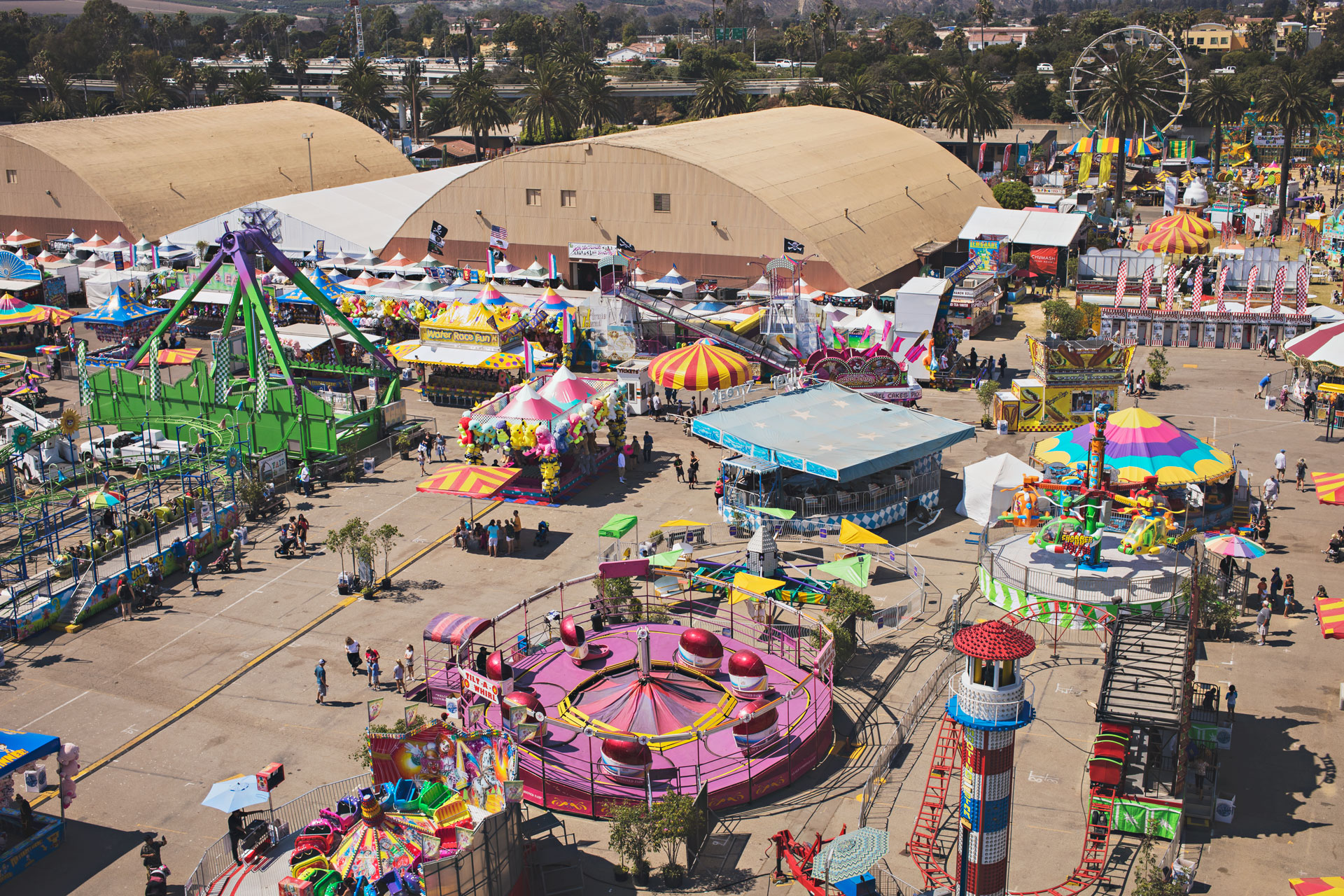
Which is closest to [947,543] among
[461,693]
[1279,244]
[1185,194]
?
[461,693]

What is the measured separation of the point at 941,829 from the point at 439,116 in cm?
14350

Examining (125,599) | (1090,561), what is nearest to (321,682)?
(125,599)

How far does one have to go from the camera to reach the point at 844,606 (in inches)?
1321

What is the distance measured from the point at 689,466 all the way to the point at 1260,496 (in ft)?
66.9

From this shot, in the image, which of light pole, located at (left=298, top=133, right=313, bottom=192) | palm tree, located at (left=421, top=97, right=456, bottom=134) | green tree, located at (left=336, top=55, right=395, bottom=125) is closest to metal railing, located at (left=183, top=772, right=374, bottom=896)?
light pole, located at (left=298, top=133, right=313, bottom=192)

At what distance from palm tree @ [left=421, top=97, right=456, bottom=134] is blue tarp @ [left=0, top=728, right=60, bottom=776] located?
13396cm

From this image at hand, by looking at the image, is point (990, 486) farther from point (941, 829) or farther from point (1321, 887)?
point (1321, 887)

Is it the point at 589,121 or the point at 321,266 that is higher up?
the point at 589,121

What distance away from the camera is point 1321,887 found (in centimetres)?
2248

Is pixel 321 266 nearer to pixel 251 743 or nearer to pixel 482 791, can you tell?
pixel 251 743

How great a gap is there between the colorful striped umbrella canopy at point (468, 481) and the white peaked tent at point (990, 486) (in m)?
15.5

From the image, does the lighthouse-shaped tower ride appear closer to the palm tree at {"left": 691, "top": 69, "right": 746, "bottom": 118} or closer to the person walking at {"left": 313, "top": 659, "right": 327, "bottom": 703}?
the person walking at {"left": 313, "top": 659, "right": 327, "bottom": 703}

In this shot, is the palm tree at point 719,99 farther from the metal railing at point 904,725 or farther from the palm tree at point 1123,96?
the metal railing at point 904,725

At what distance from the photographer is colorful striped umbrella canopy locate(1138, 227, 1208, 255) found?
277 ft
